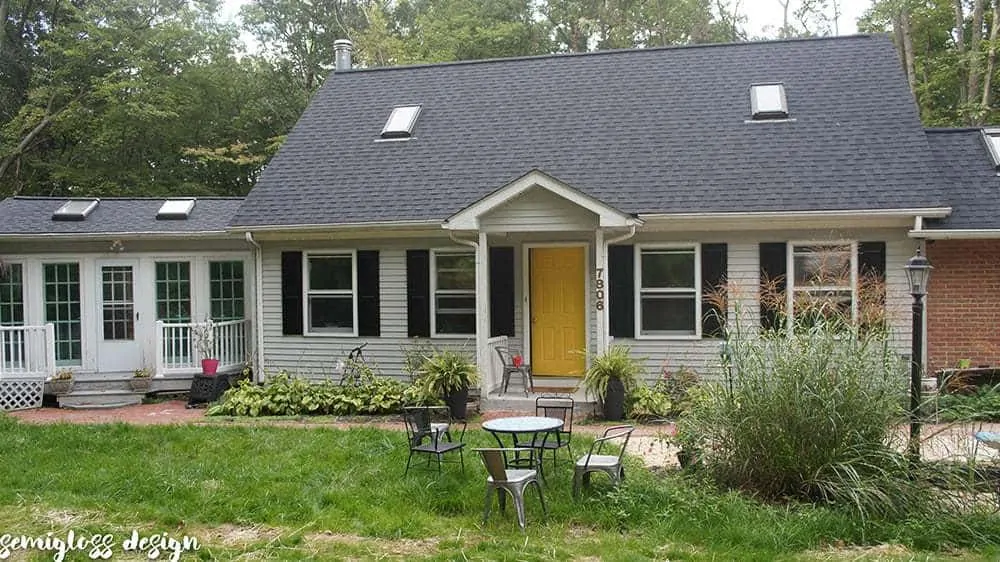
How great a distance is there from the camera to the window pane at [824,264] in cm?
1006

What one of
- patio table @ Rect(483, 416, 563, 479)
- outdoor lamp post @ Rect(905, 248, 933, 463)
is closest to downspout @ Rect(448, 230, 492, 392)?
patio table @ Rect(483, 416, 563, 479)

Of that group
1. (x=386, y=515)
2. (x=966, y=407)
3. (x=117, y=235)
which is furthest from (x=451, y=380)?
(x=117, y=235)

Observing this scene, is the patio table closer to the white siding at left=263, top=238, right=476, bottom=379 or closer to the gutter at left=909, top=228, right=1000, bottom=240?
the white siding at left=263, top=238, right=476, bottom=379

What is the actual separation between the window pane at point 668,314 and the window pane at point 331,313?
14.7 feet

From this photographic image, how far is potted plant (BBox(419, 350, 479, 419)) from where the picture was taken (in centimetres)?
984

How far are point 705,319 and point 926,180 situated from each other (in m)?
3.39

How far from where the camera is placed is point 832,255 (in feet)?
32.8

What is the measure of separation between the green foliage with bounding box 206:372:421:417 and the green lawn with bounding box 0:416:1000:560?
→ 238 cm

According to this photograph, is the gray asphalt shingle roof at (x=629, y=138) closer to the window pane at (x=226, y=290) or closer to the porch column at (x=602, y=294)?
the porch column at (x=602, y=294)

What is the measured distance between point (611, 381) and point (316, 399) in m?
4.11

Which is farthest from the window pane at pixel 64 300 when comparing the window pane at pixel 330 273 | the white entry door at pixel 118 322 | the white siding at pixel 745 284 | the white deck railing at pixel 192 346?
the white siding at pixel 745 284

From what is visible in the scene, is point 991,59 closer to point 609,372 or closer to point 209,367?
point 609,372

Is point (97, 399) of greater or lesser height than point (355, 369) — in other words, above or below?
below

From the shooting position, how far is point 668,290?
10703 millimetres
